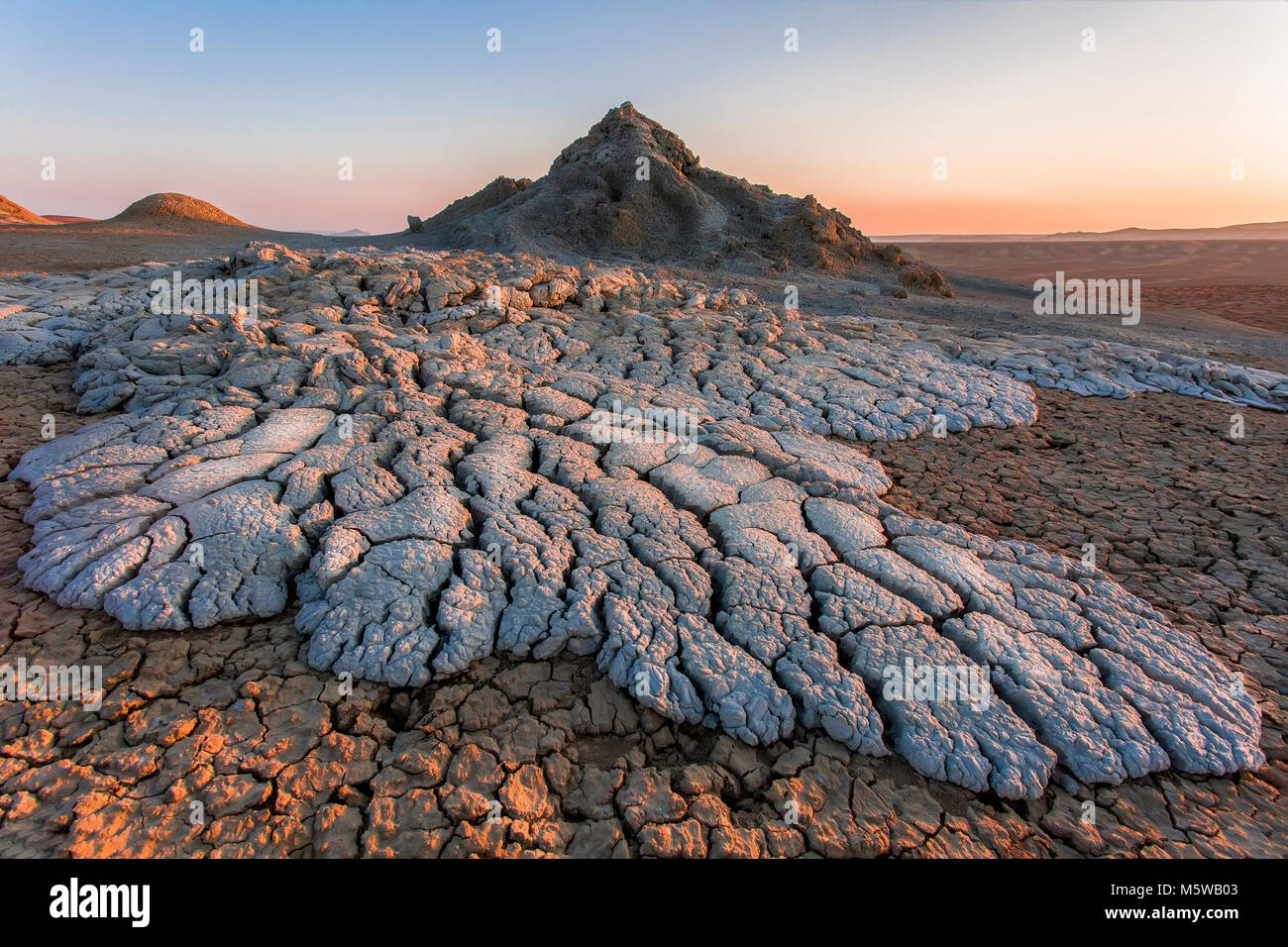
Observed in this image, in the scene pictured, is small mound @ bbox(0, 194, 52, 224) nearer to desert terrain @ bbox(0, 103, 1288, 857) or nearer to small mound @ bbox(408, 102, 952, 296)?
small mound @ bbox(408, 102, 952, 296)

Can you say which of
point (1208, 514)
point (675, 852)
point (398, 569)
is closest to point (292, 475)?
point (398, 569)

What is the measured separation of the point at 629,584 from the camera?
2.74 m

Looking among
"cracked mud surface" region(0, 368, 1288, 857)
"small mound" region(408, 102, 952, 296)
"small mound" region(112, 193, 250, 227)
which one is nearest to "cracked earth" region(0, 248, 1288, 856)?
"cracked mud surface" region(0, 368, 1288, 857)

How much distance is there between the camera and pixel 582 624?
8.36 ft

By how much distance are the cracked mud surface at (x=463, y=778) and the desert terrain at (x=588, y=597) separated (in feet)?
0.04

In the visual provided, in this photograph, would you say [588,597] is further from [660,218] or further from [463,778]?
[660,218]

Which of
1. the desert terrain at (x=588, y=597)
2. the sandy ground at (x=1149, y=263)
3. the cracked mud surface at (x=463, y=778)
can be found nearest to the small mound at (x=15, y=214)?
the desert terrain at (x=588, y=597)

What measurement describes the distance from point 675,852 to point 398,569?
1.67 meters

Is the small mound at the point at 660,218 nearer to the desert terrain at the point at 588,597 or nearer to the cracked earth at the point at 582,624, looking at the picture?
the desert terrain at the point at 588,597

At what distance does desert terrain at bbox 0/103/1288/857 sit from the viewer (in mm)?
1977

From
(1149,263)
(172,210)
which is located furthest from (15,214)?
(1149,263)

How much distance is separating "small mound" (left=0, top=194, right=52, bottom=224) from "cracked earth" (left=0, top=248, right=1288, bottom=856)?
20.0 metres

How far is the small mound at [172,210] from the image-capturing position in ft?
62.0
